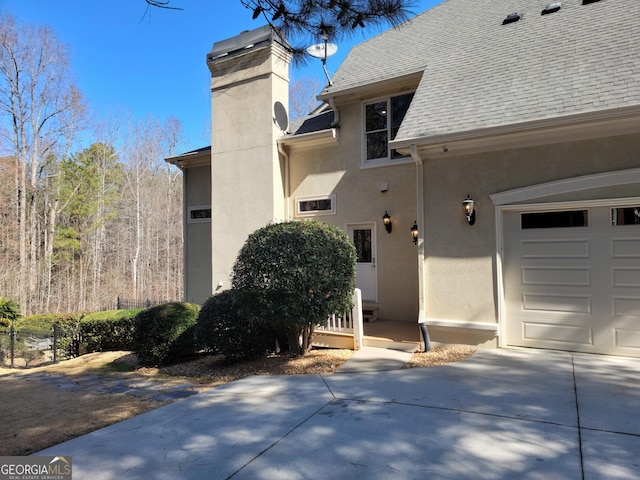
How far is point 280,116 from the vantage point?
10.4 metres

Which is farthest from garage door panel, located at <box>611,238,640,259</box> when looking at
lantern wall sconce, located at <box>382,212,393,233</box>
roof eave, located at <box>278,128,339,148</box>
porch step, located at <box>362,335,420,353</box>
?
roof eave, located at <box>278,128,339,148</box>

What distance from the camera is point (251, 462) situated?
3053 mm

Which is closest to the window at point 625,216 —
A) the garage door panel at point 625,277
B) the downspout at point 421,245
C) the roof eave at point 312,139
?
the garage door panel at point 625,277

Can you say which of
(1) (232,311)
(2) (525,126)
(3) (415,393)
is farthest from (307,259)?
(2) (525,126)

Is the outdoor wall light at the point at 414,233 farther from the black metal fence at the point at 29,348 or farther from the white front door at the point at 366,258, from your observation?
the black metal fence at the point at 29,348

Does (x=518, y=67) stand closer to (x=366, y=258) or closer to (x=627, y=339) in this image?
(x=627, y=339)

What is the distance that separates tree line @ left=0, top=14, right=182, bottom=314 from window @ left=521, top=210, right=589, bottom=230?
905 inches

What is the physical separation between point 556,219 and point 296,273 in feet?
13.8

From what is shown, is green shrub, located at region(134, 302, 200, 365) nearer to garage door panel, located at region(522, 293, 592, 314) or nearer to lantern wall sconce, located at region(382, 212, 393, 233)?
lantern wall sconce, located at region(382, 212, 393, 233)

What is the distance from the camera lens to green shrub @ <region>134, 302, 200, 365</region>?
7.50 m

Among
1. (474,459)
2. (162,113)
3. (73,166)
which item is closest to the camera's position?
(474,459)

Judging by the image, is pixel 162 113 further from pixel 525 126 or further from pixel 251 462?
pixel 251 462

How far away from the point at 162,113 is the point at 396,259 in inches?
906

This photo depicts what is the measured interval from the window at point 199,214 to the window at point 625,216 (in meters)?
9.90
